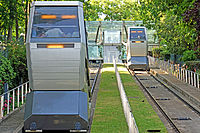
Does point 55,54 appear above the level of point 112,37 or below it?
below

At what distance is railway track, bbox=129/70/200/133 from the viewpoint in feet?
45.2

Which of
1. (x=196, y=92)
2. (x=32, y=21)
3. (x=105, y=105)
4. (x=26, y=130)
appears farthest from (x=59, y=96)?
(x=196, y=92)

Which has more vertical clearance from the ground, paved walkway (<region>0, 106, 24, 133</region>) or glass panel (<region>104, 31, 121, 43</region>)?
glass panel (<region>104, 31, 121, 43</region>)

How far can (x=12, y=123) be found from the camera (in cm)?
1333

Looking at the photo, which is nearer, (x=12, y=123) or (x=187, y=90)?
(x=12, y=123)

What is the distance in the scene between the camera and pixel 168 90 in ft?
79.3

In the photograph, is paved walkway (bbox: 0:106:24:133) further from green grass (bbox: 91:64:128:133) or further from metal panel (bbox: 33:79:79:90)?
green grass (bbox: 91:64:128:133)

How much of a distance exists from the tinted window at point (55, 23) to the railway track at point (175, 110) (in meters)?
5.53

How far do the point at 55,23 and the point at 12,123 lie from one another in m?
4.57

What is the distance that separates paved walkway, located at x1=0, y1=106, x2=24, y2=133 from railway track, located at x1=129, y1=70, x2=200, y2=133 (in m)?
5.73

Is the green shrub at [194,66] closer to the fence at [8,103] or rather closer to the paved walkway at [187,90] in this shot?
the paved walkway at [187,90]

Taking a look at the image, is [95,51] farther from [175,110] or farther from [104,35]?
[175,110]

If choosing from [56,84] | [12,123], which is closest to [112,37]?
[12,123]

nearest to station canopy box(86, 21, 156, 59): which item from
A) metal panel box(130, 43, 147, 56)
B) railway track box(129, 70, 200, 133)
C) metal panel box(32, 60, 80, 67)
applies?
Answer: metal panel box(130, 43, 147, 56)
